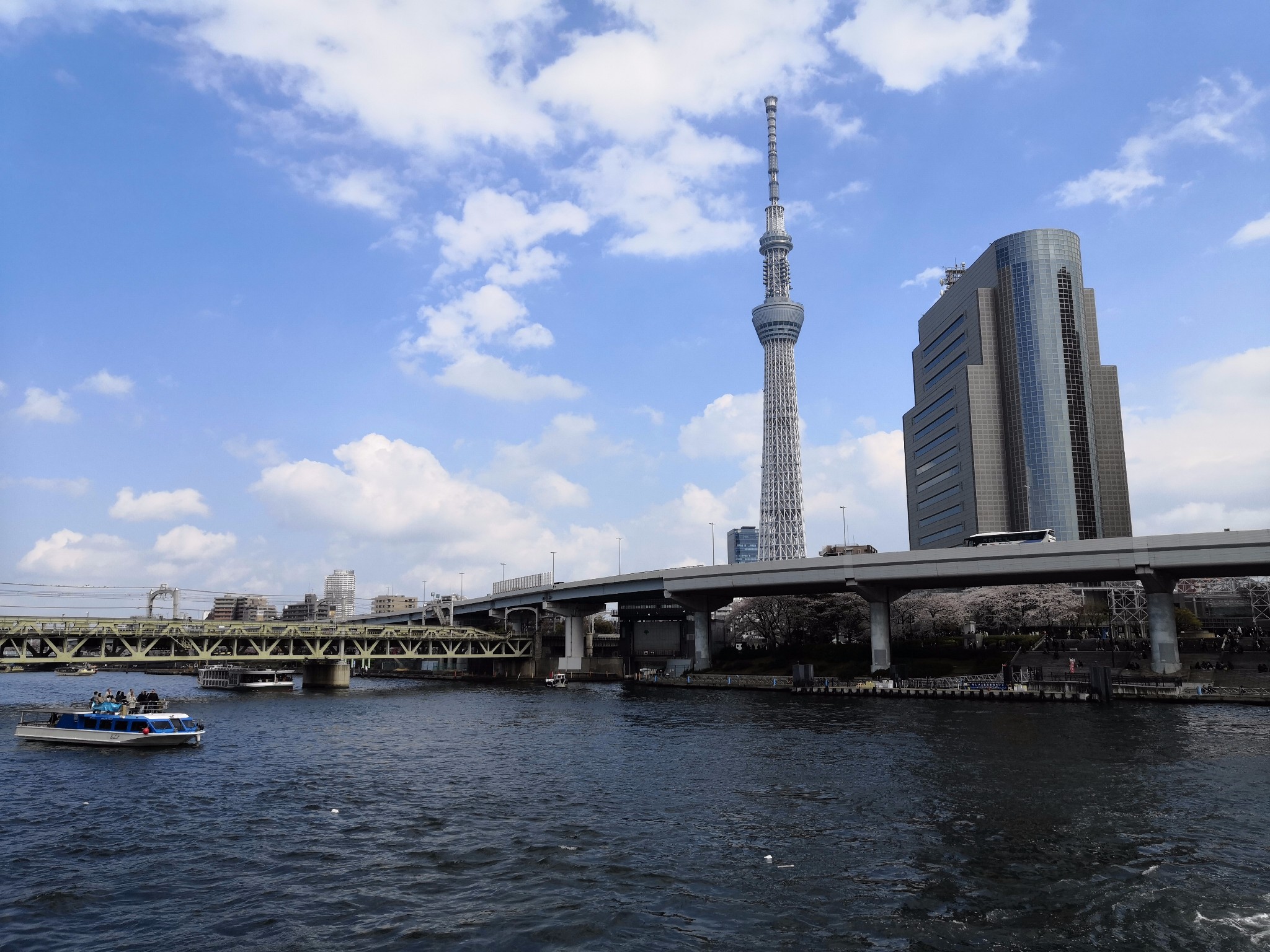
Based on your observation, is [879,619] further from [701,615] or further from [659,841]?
[659,841]

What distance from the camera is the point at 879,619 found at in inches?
4306

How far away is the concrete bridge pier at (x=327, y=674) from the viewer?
134 metres

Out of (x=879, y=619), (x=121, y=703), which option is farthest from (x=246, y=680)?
(x=879, y=619)

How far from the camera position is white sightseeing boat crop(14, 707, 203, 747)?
199ft

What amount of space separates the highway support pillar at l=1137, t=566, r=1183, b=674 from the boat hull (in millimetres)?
92851

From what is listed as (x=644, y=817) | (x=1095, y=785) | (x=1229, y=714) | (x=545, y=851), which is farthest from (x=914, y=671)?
(x=545, y=851)

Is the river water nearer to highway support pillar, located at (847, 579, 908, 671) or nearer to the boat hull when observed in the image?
the boat hull

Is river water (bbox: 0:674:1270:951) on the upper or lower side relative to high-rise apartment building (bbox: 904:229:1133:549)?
lower

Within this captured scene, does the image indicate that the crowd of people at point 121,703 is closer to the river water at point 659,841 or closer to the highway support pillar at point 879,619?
the river water at point 659,841

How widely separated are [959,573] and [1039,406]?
98.6 meters

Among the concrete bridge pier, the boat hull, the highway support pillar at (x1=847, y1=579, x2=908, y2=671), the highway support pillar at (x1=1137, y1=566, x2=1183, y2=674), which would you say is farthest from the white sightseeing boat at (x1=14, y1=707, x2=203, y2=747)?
the highway support pillar at (x1=1137, y1=566, x2=1183, y2=674)

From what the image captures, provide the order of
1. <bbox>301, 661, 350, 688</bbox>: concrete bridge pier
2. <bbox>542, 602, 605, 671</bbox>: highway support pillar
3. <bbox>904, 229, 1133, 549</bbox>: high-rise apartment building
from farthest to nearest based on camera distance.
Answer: <bbox>904, 229, 1133, 549</bbox>: high-rise apartment building, <bbox>542, 602, 605, 671</bbox>: highway support pillar, <bbox>301, 661, 350, 688</bbox>: concrete bridge pier

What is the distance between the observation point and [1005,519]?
183 metres

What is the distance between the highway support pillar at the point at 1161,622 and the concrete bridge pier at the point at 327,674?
4406 inches
